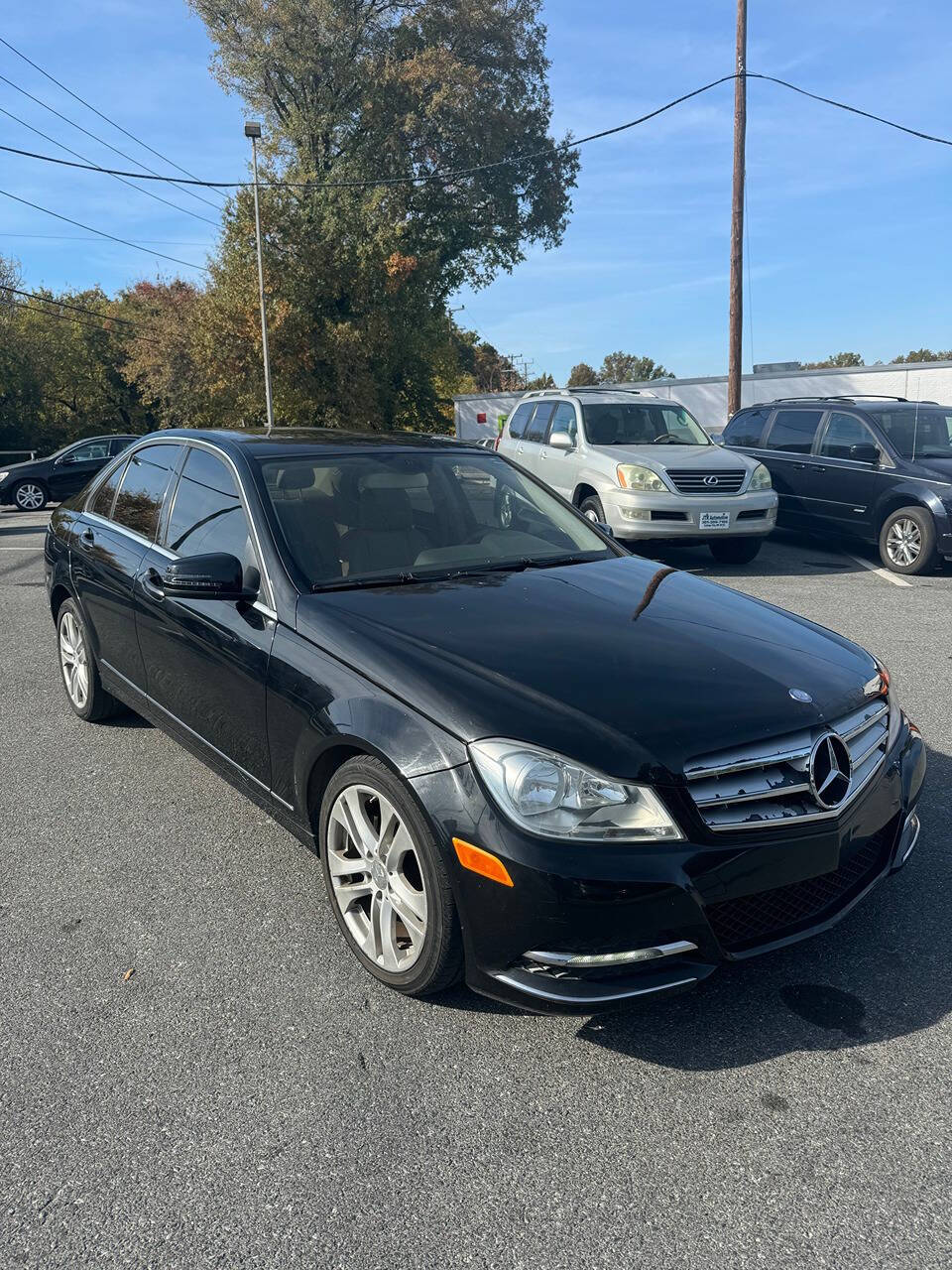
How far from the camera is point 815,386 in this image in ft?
93.2

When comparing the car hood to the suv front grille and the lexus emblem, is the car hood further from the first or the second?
the suv front grille

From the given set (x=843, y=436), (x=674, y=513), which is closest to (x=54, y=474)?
(x=674, y=513)

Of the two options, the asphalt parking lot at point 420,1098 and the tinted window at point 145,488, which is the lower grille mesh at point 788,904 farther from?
the tinted window at point 145,488

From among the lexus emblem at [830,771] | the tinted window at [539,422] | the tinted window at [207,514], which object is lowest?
the lexus emblem at [830,771]

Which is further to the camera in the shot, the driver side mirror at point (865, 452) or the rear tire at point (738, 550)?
the rear tire at point (738, 550)

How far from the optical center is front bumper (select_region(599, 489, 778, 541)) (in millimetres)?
9766

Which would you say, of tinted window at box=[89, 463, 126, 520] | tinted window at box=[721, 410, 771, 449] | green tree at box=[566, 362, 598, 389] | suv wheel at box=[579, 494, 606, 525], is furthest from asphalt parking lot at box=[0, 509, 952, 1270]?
green tree at box=[566, 362, 598, 389]

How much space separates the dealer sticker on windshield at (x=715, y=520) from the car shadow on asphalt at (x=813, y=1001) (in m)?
6.83

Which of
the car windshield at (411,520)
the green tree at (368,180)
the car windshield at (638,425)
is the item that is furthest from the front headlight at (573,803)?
the green tree at (368,180)

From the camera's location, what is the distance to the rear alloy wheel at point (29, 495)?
2053 centimetres

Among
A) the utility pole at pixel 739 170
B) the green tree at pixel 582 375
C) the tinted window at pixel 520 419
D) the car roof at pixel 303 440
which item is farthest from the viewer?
the green tree at pixel 582 375

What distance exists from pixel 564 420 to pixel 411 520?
772 centimetres

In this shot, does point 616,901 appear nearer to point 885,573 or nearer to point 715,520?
point 715,520

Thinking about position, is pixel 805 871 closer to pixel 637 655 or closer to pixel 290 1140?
pixel 637 655
